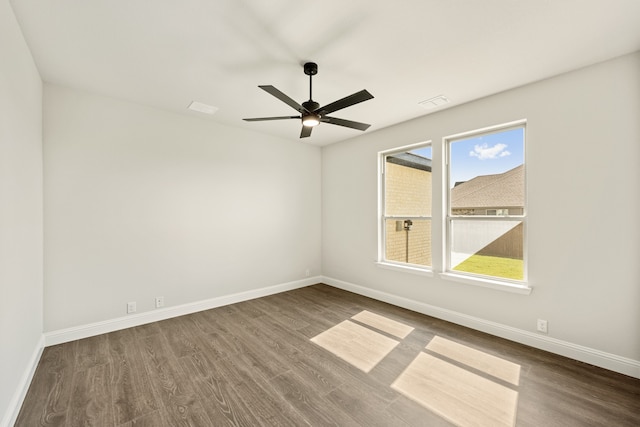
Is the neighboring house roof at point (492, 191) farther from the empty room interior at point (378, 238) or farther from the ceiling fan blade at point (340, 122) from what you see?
the ceiling fan blade at point (340, 122)

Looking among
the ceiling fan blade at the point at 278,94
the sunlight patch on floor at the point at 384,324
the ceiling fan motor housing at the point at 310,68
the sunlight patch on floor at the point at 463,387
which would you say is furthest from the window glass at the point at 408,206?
the ceiling fan blade at the point at 278,94

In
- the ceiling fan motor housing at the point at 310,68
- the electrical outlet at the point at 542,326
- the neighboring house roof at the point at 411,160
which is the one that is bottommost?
the electrical outlet at the point at 542,326

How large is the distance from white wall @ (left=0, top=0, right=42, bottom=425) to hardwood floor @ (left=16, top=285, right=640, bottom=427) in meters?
0.38

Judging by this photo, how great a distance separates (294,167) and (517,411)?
4.36m

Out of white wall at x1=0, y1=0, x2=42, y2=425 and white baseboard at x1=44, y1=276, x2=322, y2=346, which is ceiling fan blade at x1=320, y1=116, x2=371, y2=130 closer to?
white wall at x1=0, y1=0, x2=42, y2=425

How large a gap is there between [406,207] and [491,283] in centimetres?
157

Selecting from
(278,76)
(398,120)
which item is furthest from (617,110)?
(278,76)

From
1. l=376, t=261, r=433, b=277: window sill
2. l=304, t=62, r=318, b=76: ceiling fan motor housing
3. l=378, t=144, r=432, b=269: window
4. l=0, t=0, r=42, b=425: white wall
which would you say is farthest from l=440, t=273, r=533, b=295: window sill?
l=0, t=0, r=42, b=425: white wall

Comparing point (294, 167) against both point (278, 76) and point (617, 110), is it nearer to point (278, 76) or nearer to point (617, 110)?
point (278, 76)

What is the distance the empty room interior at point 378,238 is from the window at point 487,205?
0.08 ft

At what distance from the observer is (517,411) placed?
6.42 feet

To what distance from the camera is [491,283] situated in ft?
10.4

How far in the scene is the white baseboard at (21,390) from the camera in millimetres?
1783

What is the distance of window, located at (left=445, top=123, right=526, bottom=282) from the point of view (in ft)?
10.3
